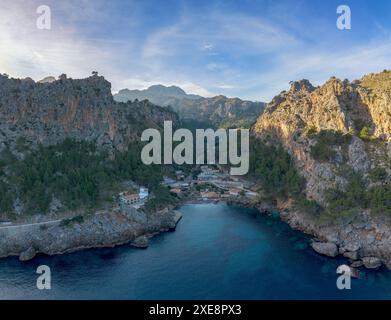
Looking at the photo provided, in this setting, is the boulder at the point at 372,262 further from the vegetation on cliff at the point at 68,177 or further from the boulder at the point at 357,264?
the vegetation on cliff at the point at 68,177

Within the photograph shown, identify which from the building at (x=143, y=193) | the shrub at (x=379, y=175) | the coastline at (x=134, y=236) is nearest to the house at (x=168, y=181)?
the building at (x=143, y=193)

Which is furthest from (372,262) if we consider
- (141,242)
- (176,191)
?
(176,191)

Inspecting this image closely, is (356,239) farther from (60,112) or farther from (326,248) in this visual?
(60,112)

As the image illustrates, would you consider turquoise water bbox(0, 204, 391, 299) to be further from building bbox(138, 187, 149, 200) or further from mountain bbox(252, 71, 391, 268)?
building bbox(138, 187, 149, 200)

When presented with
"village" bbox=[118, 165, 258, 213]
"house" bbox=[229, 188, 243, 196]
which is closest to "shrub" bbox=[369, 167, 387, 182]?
"village" bbox=[118, 165, 258, 213]
